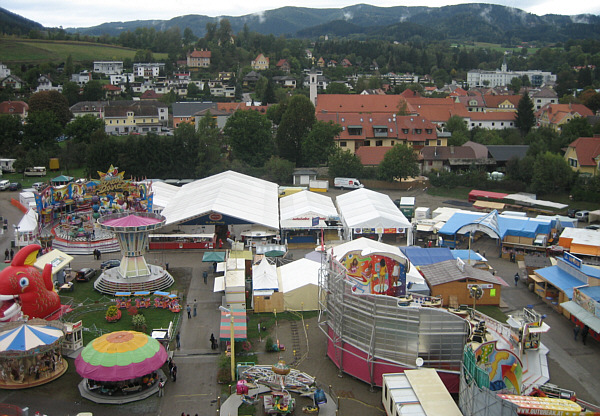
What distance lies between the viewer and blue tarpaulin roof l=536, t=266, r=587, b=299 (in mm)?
25694

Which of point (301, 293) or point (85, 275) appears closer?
point (301, 293)

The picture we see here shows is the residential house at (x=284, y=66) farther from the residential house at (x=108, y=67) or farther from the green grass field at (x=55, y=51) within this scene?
the residential house at (x=108, y=67)

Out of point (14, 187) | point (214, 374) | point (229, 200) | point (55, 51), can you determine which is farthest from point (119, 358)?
point (55, 51)

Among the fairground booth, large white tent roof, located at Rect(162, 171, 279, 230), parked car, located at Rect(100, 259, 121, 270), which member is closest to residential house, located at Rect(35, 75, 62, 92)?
large white tent roof, located at Rect(162, 171, 279, 230)

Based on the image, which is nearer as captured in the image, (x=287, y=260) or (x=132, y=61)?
(x=287, y=260)

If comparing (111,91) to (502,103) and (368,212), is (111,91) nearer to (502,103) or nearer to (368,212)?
(502,103)

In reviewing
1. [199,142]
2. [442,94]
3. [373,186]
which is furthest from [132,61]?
[373,186]

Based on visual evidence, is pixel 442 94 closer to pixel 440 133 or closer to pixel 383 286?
pixel 440 133

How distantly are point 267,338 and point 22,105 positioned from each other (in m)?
64.8

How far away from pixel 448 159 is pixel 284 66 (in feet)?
248

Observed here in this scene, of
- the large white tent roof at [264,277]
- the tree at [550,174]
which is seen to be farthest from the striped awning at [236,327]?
the tree at [550,174]

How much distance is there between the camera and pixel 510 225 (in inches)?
1356

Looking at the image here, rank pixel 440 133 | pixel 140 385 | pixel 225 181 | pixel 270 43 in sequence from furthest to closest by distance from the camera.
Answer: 1. pixel 270 43
2. pixel 440 133
3. pixel 225 181
4. pixel 140 385

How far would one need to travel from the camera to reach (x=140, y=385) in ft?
63.0
